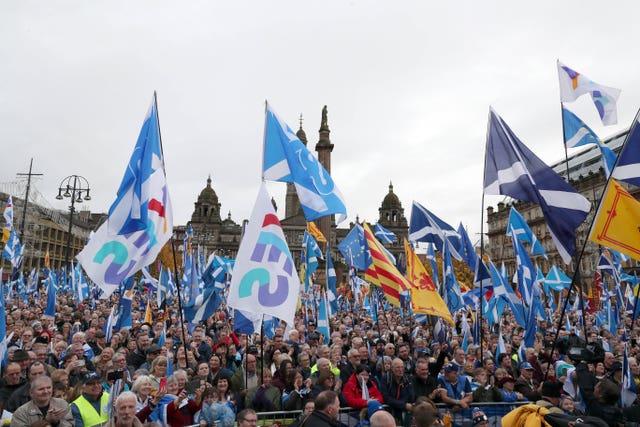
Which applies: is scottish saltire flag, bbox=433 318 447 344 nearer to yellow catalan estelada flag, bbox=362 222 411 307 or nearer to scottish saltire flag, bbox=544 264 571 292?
yellow catalan estelada flag, bbox=362 222 411 307

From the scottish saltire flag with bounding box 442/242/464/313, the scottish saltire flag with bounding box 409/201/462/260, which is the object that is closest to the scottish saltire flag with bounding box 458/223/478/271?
the scottish saltire flag with bounding box 409/201/462/260

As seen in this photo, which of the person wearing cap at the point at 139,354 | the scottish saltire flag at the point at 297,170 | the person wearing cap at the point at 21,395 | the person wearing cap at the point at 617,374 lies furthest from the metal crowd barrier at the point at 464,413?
the person wearing cap at the point at 139,354

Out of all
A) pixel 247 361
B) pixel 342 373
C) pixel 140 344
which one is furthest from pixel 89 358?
pixel 342 373

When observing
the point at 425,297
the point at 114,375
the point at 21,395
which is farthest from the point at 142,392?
the point at 425,297

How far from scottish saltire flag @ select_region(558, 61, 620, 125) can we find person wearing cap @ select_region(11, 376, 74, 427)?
949 cm

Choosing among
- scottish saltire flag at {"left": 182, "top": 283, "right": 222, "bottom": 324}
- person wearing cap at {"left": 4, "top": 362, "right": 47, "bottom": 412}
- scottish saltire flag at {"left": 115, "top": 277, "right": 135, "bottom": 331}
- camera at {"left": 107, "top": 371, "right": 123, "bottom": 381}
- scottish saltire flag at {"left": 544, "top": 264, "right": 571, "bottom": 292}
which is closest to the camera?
camera at {"left": 107, "top": 371, "right": 123, "bottom": 381}

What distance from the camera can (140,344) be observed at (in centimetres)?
913

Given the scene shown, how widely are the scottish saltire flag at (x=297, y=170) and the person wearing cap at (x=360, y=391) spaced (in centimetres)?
238

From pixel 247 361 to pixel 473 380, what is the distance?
364 cm

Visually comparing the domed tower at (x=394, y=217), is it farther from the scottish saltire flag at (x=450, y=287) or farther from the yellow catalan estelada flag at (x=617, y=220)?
the yellow catalan estelada flag at (x=617, y=220)

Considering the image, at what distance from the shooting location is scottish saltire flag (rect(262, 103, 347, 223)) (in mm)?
6906

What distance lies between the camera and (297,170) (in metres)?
7.01

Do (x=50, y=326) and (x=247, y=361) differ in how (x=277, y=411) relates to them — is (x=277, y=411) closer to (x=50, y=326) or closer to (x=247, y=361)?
(x=247, y=361)

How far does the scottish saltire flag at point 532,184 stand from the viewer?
6332 millimetres
